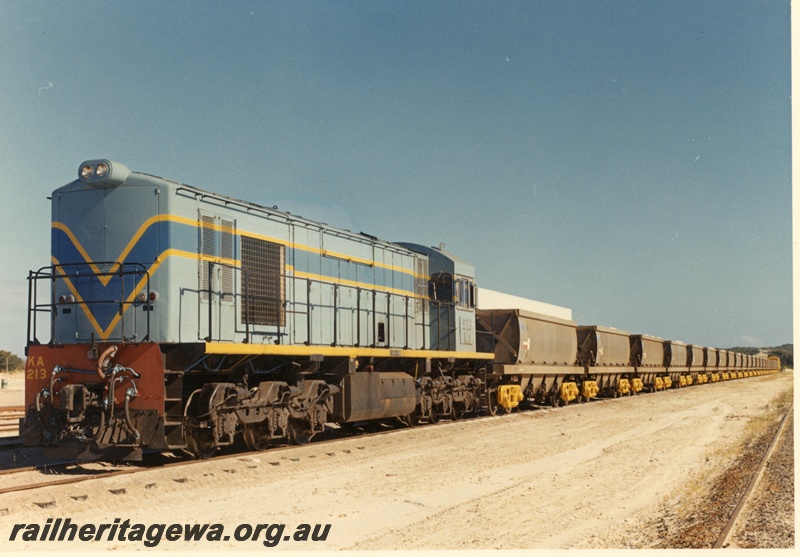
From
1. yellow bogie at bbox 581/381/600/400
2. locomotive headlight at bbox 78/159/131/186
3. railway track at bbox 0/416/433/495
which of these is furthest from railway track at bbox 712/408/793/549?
yellow bogie at bbox 581/381/600/400

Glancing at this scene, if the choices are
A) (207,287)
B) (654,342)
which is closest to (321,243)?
(207,287)

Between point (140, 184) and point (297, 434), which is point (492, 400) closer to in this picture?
point (297, 434)

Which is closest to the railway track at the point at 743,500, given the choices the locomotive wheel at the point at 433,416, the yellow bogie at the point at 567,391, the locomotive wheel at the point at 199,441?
the locomotive wheel at the point at 199,441

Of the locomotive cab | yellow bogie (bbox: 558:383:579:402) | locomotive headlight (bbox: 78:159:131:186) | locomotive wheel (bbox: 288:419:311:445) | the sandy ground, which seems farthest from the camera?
yellow bogie (bbox: 558:383:579:402)

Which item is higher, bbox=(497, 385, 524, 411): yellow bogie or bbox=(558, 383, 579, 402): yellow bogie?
bbox=(497, 385, 524, 411): yellow bogie

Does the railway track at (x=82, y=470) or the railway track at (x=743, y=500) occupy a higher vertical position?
the railway track at (x=82, y=470)

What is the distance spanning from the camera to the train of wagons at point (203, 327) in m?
9.69

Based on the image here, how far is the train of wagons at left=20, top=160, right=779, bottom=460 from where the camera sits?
9.69 m

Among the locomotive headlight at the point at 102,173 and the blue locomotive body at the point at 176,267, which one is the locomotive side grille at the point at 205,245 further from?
the locomotive headlight at the point at 102,173

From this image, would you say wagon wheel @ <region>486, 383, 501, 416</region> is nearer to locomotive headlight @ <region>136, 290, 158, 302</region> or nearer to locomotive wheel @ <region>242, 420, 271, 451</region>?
locomotive wheel @ <region>242, 420, 271, 451</region>

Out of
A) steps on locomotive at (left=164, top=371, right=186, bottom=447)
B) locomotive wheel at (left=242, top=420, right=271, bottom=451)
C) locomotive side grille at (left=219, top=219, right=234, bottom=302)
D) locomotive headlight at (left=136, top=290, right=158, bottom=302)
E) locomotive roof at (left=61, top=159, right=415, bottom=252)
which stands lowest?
locomotive wheel at (left=242, top=420, right=271, bottom=451)

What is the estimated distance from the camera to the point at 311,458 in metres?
10.9

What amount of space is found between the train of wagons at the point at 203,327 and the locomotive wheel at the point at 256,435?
3 cm

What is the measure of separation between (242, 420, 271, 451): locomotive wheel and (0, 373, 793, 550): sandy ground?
329 millimetres
